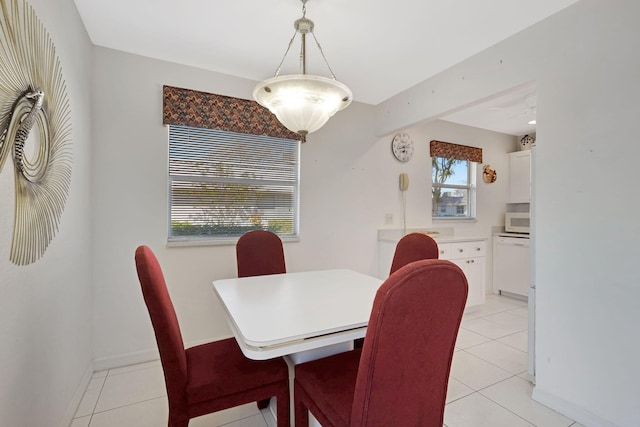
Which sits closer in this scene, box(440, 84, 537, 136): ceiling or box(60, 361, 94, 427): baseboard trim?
box(60, 361, 94, 427): baseboard trim

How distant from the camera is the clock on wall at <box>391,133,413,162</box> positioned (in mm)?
3715

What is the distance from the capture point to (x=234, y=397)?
Result: 52.1 inches

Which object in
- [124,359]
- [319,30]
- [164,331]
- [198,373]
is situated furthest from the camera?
[124,359]

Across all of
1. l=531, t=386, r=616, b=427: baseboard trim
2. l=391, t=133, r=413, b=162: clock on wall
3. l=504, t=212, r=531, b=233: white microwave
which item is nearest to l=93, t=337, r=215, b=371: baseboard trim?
l=531, t=386, r=616, b=427: baseboard trim

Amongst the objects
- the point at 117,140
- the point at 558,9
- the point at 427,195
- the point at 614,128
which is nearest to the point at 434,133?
the point at 427,195

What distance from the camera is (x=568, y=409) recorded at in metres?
1.80

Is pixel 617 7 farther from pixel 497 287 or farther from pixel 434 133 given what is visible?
pixel 497 287

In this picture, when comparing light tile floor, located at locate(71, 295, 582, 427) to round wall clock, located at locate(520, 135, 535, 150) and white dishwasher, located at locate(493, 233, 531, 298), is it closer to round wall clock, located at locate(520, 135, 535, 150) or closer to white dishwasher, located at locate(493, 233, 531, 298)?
white dishwasher, located at locate(493, 233, 531, 298)

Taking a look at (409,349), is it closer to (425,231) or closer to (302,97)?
(302,97)

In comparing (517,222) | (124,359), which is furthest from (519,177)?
(124,359)

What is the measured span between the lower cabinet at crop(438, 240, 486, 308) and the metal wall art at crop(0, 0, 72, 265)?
3.33 m

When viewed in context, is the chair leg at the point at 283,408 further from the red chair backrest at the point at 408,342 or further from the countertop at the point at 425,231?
the countertop at the point at 425,231

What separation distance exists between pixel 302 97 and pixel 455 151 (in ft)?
10.6

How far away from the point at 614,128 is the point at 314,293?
1843 mm
